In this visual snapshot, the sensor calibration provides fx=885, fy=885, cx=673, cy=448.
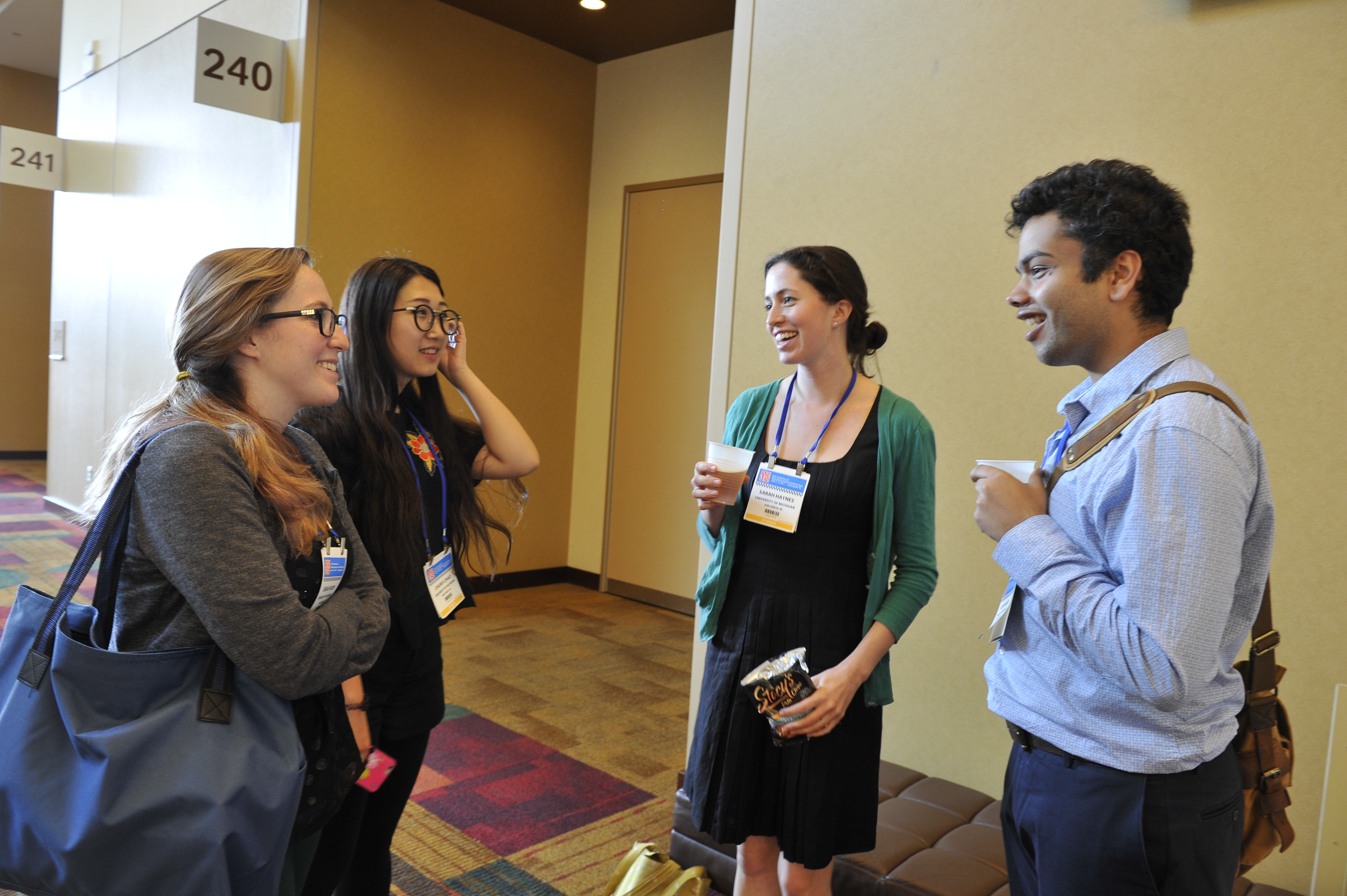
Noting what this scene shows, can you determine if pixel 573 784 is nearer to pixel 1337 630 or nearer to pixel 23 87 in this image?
pixel 1337 630

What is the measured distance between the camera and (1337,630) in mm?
1973

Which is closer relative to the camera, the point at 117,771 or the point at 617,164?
the point at 117,771

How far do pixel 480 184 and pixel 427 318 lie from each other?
4122mm

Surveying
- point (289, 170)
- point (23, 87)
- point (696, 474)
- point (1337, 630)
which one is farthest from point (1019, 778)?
point (23, 87)

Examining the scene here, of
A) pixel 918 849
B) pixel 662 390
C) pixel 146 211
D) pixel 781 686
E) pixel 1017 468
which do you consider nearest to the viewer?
pixel 1017 468

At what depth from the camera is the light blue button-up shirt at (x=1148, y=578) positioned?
3.25ft

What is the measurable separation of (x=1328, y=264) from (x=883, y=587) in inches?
49.9

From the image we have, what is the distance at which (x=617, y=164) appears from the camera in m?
6.11

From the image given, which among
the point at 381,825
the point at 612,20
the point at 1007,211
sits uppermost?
the point at 612,20

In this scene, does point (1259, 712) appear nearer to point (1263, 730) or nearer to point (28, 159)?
point (1263, 730)

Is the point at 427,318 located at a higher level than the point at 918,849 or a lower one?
higher

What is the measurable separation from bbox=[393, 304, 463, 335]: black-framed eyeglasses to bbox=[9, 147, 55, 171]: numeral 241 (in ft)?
23.6

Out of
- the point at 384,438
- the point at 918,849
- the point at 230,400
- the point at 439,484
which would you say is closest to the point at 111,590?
the point at 230,400

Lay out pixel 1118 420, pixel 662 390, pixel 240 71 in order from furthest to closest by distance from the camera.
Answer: pixel 662 390, pixel 240 71, pixel 1118 420
